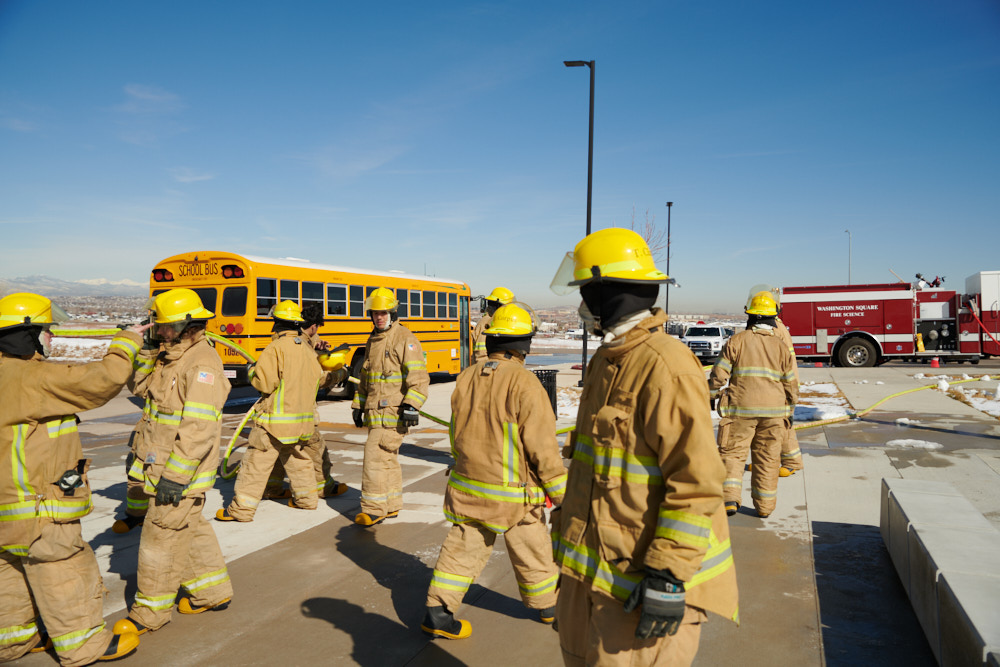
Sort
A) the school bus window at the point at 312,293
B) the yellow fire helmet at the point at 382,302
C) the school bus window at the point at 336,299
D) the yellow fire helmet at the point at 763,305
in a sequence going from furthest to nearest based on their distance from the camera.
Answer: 1. the school bus window at the point at 336,299
2. the school bus window at the point at 312,293
3. the yellow fire helmet at the point at 382,302
4. the yellow fire helmet at the point at 763,305

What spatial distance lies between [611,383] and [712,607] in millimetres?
779

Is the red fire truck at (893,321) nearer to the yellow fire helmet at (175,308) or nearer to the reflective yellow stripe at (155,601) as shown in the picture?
the yellow fire helmet at (175,308)

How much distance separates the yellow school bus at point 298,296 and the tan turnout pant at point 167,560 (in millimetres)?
7092

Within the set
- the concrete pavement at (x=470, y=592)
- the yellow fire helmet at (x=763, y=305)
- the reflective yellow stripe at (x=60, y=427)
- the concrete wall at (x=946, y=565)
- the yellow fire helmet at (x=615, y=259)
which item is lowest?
the concrete pavement at (x=470, y=592)

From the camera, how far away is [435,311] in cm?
1720

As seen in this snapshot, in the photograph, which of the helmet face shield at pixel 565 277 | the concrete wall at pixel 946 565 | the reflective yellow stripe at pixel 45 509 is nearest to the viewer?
the helmet face shield at pixel 565 277

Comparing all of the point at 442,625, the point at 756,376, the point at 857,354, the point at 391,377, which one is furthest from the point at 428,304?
the point at 857,354

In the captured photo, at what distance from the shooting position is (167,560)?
12.1 ft

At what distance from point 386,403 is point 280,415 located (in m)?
0.92

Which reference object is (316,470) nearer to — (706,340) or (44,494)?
(44,494)

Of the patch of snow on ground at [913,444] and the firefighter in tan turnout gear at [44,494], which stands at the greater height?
the firefighter in tan turnout gear at [44,494]

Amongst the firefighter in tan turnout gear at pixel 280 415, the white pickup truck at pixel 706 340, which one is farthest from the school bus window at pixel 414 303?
the white pickup truck at pixel 706 340

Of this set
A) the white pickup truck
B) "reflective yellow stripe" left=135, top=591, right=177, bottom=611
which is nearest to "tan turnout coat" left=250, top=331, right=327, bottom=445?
"reflective yellow stripe" left=135, top=591, right=177, bottom=611

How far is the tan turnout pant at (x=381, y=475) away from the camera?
18.5 feet
